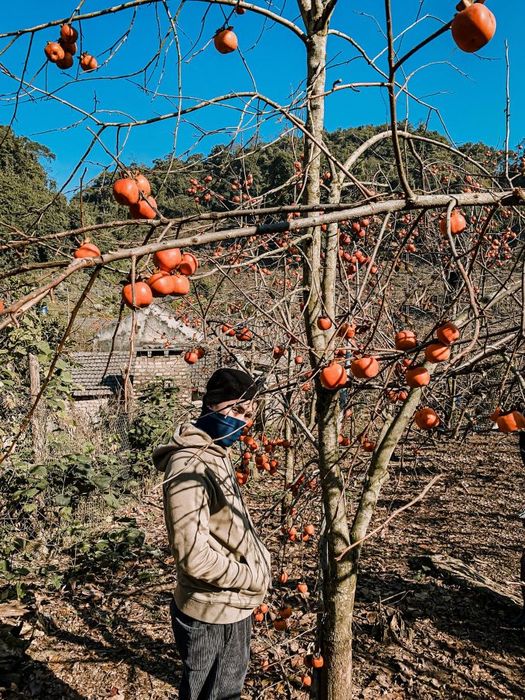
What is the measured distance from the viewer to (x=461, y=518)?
6219mm

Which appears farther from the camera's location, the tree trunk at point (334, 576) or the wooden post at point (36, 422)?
the wooden post at point (36, 422)

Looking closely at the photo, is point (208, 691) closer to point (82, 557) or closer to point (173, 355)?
point (82, 557)

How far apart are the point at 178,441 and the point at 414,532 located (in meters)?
4.62

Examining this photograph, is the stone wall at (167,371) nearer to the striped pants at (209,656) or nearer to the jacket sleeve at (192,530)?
the striped pants at (209,656)

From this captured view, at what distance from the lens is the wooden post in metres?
6.05

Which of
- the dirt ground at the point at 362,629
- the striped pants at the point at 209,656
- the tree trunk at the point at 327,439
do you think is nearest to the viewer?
the striped pants at the point at 209,656

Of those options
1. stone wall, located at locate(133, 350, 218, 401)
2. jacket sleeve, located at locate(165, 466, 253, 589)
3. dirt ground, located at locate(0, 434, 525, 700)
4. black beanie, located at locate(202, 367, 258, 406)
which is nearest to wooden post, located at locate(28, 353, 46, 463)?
dirt ground, located at locate(0, 434, 525, 700)

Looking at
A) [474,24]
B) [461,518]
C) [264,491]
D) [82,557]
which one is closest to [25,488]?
[82,557]

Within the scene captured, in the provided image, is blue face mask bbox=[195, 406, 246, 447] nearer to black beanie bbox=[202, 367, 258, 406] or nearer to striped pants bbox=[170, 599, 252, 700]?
black beanie bbox=[202, 367, 258, 406]

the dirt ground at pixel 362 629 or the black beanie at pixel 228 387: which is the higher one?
the black beanie at pixel 228 387

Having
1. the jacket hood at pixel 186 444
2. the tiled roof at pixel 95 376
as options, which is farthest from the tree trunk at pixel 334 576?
the tiled roof at pixel 95 376

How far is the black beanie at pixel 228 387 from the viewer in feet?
6.70

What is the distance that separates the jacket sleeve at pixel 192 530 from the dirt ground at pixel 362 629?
29.9 inches

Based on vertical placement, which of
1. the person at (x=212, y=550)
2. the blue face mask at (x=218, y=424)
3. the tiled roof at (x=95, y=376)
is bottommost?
the person at (x=212, y=550)
